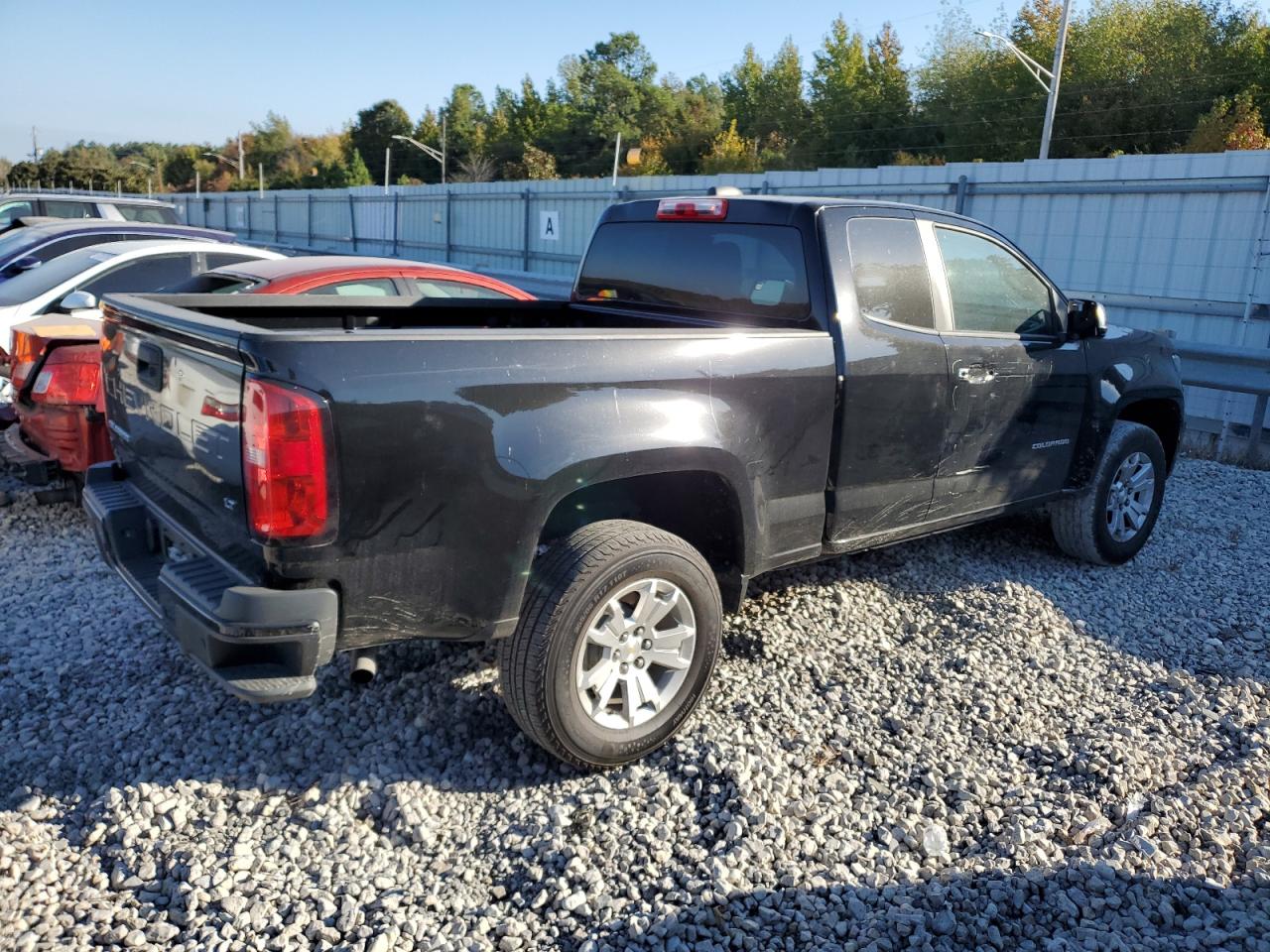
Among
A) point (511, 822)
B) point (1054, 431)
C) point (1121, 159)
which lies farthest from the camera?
point (1121, 159)

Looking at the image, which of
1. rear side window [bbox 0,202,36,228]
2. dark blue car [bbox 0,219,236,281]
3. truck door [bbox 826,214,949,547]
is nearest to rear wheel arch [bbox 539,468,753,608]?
truck door [bbox 826,214,949,547]

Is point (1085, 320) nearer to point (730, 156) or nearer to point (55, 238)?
point (55, 238)

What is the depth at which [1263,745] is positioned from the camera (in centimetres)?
371

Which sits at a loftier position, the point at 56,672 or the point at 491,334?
the point at 491,334

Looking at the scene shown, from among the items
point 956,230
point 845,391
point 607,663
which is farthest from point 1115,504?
point 607,663

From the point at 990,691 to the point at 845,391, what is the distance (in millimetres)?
1368

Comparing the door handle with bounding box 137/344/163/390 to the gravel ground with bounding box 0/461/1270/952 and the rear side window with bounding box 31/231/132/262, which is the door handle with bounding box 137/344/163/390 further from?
the rear side window with bounding box 31/231/132/262

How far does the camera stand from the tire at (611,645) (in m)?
3.12

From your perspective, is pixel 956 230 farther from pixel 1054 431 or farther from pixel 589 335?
pixel 589 335

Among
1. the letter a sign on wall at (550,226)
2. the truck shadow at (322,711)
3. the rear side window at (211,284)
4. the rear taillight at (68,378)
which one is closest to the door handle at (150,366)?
the truck shadow at (322,711)

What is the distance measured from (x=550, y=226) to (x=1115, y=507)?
16.8 metres

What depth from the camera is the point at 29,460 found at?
5.18 m

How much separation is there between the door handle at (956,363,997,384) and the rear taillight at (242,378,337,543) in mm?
2847

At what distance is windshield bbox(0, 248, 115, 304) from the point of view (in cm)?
739
